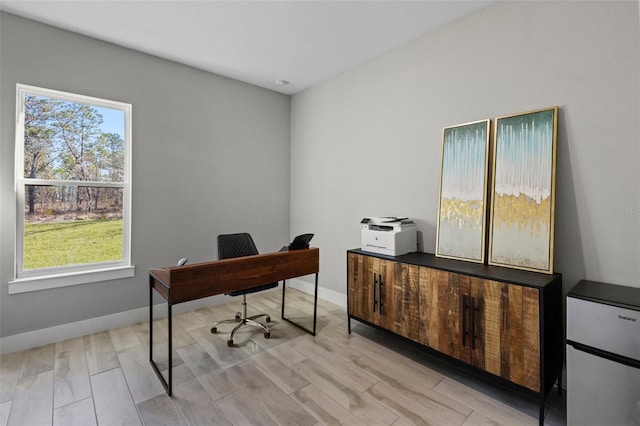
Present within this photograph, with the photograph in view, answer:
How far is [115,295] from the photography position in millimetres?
3074

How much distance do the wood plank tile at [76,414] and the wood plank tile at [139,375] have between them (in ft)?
0.76

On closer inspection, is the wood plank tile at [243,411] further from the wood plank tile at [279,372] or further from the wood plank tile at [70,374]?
the wood plank tile at [70,374]

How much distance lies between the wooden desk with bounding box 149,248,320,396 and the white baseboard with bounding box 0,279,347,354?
0.98m

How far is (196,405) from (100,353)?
1.27 metres

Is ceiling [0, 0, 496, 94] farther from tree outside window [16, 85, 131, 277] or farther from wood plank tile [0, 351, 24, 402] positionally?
wood plank tile [0, 351, 24, 402]

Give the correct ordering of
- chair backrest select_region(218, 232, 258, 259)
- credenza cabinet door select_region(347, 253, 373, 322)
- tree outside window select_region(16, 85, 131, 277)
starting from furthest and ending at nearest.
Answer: chair backrest select_region(218, 232, 258, 259)
credenza cabinet door select_region(347, 253, 373, 322)
tree outside window select_region(16, 85, 131, 277)

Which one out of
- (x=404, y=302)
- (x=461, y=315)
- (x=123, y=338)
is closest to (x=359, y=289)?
(x=404, y=302)

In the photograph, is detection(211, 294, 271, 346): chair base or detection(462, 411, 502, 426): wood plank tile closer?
detection(462, 411, 502, 426): wood plank tile

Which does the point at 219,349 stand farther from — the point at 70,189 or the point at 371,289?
the point at 70,189

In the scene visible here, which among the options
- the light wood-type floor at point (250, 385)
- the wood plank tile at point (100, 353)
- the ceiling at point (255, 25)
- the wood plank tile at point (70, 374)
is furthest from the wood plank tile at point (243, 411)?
the ceiling at point (255, 25)

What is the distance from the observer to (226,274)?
2.32 metres

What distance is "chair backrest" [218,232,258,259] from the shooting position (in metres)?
3.09

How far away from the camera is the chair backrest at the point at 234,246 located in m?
3.09

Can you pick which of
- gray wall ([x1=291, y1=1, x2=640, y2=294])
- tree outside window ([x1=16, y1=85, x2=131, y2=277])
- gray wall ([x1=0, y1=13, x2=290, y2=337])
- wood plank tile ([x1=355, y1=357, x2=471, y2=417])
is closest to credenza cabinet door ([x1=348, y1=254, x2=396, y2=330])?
wood plank tile ([x1=355, y1=357, x2=471, y2=417])
